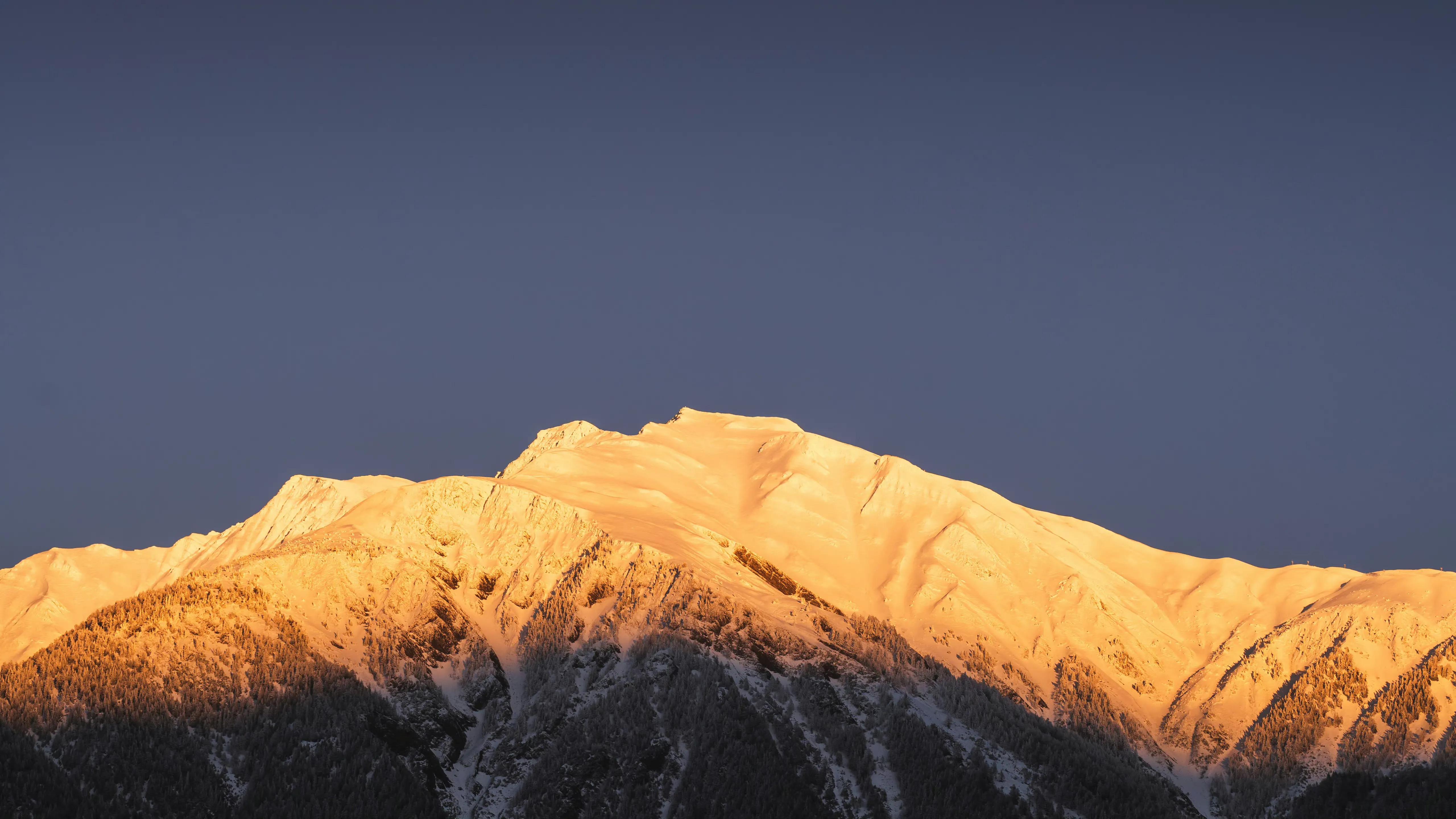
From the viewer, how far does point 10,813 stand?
645 feet

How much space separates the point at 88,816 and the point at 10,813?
9.58m

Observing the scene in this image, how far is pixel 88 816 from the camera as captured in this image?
199 meters
